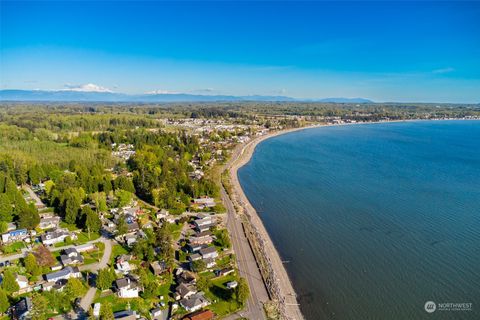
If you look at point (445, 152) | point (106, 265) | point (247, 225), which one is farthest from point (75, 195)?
point (445, 152)

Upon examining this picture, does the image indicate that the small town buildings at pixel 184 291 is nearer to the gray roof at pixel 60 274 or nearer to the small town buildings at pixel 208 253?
the small town buildings at pixel 208 253

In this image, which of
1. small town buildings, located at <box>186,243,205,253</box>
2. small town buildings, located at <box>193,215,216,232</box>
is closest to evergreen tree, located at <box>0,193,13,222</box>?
small town buildings, located at <box>193,215,216,232</box>

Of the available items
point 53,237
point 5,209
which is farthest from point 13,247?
point 5,209

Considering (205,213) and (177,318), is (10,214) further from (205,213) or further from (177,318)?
(177,318)

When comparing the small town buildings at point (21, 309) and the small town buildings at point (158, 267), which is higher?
the small town buildings at point (158, 267)

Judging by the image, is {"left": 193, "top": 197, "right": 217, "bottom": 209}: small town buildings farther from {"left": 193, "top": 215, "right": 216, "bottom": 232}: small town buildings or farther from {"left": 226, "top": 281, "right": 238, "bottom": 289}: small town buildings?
{"left": 226, "top": 281, "right": 238, "bottom": 289}: small town buildings

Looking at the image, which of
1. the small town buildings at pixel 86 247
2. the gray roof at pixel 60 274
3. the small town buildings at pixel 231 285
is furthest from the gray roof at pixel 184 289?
the small town buildings at pixel 86 247
